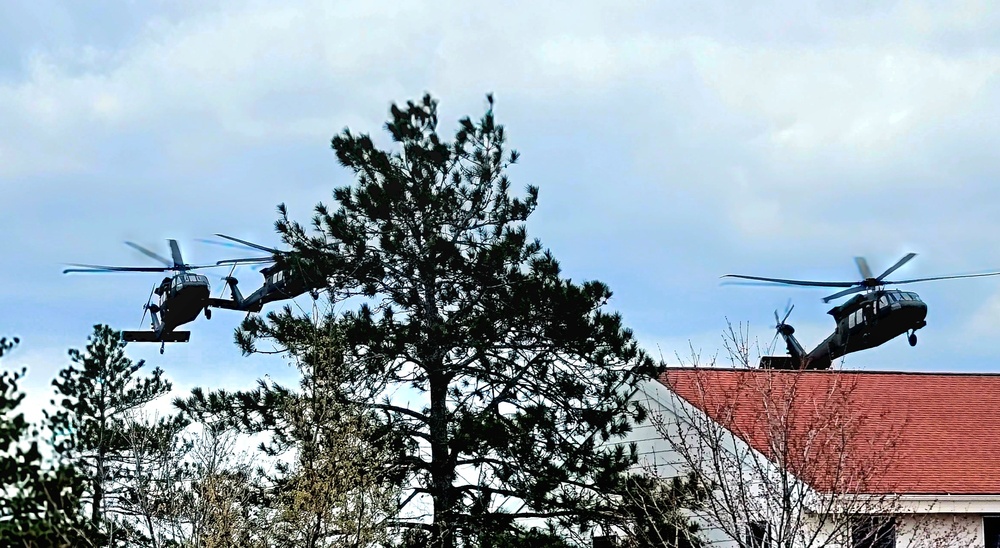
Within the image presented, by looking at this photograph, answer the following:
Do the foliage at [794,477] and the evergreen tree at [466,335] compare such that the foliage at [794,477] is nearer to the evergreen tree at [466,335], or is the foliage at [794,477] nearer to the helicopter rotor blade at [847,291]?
the evergreen tree at [466,335]

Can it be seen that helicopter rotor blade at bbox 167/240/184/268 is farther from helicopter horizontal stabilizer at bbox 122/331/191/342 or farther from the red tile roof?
the red tile roof

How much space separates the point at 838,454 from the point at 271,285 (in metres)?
13.0

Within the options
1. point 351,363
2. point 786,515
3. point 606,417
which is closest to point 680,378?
point 606,417

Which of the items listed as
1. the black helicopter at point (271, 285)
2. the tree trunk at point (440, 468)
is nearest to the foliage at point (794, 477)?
the tree trunk at point (440, 468)

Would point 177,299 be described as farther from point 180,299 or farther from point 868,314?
point 868,314

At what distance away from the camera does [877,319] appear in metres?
25.9

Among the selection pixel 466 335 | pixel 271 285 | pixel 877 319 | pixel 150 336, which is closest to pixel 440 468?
pixel 466 335

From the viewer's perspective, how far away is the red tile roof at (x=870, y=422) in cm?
1349

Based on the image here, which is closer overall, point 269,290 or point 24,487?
point 24,487

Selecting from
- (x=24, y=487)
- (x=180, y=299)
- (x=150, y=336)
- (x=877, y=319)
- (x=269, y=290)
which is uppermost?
(x=180, y=299)

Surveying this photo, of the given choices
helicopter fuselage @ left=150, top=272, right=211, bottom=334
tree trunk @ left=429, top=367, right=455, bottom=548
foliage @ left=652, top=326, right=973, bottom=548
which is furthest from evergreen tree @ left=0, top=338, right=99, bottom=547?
helicopter fuselage @ left=150, top=272, right=211, bottom=334

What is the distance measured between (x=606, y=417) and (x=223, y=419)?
5.67m

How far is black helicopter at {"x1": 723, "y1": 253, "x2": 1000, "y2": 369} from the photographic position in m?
25.8

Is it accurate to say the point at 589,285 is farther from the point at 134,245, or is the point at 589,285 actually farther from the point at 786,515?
the point at 134,245
